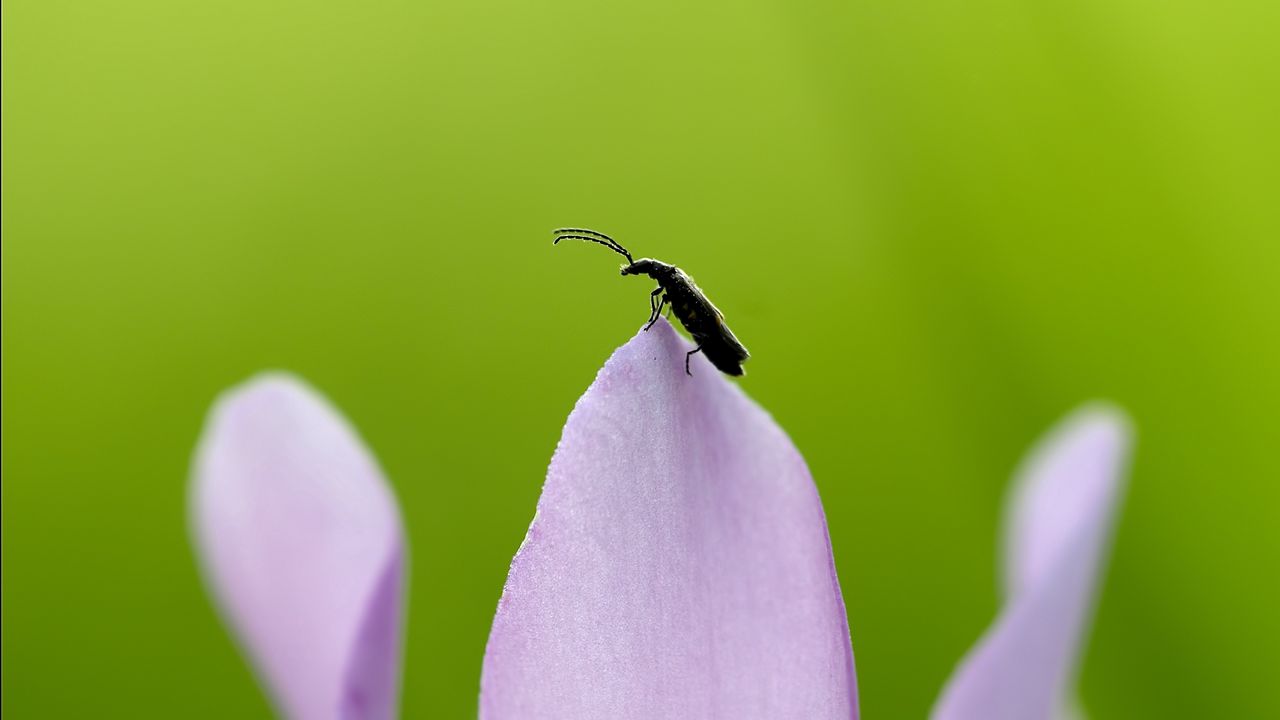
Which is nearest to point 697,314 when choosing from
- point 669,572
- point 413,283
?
point 669,572

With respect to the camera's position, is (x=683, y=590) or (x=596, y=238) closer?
(x=683, y=590)

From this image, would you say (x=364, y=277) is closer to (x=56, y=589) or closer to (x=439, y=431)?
(x=439, y=431)

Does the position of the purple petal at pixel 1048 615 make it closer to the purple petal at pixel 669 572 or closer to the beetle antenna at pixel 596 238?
the purple petal at pixel 669 572

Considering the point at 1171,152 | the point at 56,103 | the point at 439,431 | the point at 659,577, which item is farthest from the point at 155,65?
the point at 659,577

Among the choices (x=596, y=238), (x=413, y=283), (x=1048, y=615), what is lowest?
(x=1048, y=615)

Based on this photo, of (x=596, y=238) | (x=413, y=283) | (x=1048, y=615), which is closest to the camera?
(x=1048, y=615)

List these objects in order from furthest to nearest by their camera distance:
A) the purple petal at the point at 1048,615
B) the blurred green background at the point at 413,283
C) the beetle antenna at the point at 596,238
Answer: the blurred green background at the point at 413,283, the beetle antenna at the point at 596,238, the purple petal at the point at 1048,615

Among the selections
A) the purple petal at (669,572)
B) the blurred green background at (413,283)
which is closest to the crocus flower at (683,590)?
the purple petal at (669,572)

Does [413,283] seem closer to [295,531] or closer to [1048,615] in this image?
[295,531]
